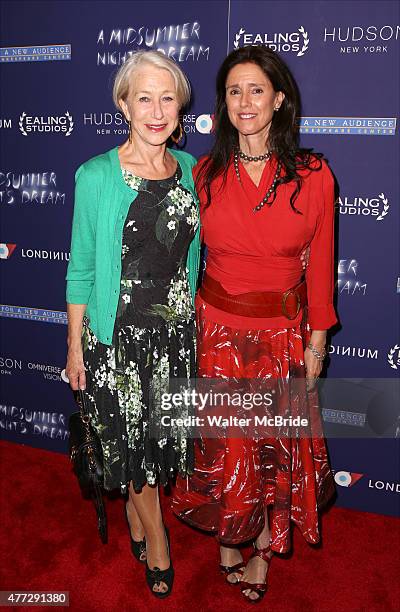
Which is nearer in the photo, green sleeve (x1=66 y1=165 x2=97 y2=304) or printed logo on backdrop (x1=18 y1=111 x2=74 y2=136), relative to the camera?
A: green sleeve (x1=66 y1=165 x2=97 y2=304)

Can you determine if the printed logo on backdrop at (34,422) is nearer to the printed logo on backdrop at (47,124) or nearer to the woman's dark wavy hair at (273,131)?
the printed logo on backdrop at (47,124)

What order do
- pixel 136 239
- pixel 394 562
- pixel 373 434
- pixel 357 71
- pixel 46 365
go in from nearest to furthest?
pixel 136 239
pixel 357 71
pixel 394 562
pixel 373 434
pixel 46 365

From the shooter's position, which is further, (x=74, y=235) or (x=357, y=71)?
(x=357, y=71)

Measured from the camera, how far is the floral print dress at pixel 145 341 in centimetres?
203

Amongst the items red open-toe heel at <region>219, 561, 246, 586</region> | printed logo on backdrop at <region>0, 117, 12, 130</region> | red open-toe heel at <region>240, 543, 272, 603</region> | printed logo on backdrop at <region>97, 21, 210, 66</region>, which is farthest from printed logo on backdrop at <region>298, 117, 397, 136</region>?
red open-toe heel at <region>219, 561, 246, 586</region>

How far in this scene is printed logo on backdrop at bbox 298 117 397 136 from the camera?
98.3 inches

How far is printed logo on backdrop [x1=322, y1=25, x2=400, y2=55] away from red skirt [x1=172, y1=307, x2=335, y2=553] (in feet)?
4.11

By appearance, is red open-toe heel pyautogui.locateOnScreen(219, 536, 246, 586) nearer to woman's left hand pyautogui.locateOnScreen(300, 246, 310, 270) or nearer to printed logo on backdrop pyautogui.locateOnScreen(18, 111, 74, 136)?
woman's left hand pyautogui.locateOnScreen(300, 246, 310, 270)

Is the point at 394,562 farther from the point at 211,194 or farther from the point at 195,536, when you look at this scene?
the point at 211,194

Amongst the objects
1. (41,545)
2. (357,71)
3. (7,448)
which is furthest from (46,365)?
(357,71)

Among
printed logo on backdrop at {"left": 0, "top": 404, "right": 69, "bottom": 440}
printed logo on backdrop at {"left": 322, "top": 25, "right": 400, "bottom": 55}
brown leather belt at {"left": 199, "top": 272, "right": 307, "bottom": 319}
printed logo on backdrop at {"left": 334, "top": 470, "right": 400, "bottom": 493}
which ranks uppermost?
printed logo on backdrop at {"left": 322, "top": 25, "right": 400, "bottom": 55}

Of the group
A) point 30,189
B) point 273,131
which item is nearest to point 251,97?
point 273,131

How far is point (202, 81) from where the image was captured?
2684 millimetres

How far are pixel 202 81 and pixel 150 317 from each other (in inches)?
49.6
